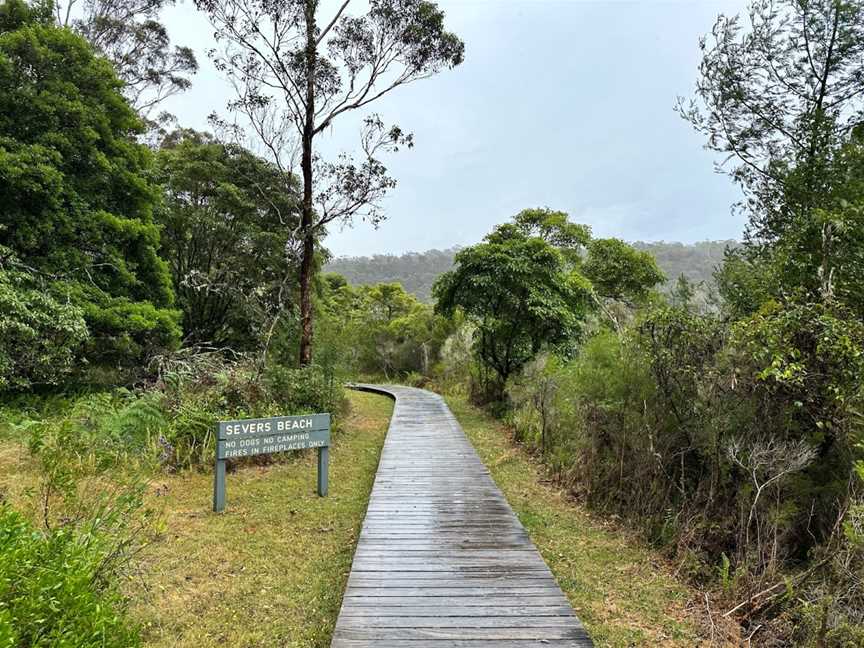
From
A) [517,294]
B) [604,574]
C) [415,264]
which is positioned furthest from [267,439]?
[415,264]

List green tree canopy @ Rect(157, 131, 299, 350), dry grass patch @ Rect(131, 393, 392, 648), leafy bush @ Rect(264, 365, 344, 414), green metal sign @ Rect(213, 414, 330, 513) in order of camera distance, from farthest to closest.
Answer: green tree canopy @ Rect(157, 131, 299, 350) < leafy bush @ Rect(264, 365, 344, 414) < green metal sign @ Rect(213, 414, 330, 513) < dry grass patch @ Rect(131, 393, 392, 648)

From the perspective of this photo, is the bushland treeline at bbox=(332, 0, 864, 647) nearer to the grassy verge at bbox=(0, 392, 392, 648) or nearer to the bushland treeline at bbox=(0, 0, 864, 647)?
the bushland treeline at bbox=(0, 0, 864, 647)

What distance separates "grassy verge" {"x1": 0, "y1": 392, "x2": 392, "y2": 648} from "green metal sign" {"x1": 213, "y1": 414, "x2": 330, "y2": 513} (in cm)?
33

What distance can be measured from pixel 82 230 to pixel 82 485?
21.7ft

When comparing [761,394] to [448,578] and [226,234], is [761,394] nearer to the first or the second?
[448,578]

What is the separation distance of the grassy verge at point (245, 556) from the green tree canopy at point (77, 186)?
4086 mm

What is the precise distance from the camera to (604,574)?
4258 millimetres

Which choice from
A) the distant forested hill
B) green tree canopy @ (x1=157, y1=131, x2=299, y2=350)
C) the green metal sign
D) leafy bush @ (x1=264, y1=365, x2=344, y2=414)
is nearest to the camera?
the green metal sign

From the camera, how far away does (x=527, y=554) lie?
13.8 feet

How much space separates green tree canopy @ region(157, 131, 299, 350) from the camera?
584 inches

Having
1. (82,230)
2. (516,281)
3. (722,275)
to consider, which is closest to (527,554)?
(722,275)

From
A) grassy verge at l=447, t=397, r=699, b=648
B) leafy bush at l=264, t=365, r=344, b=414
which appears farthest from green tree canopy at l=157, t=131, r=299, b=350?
grassy verge at l=447, t=397, r=699, b=648

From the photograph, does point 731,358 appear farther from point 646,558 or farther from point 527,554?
point 527,554

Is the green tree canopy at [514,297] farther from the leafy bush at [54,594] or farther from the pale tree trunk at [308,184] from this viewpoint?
the leafy bush at [54,594]
